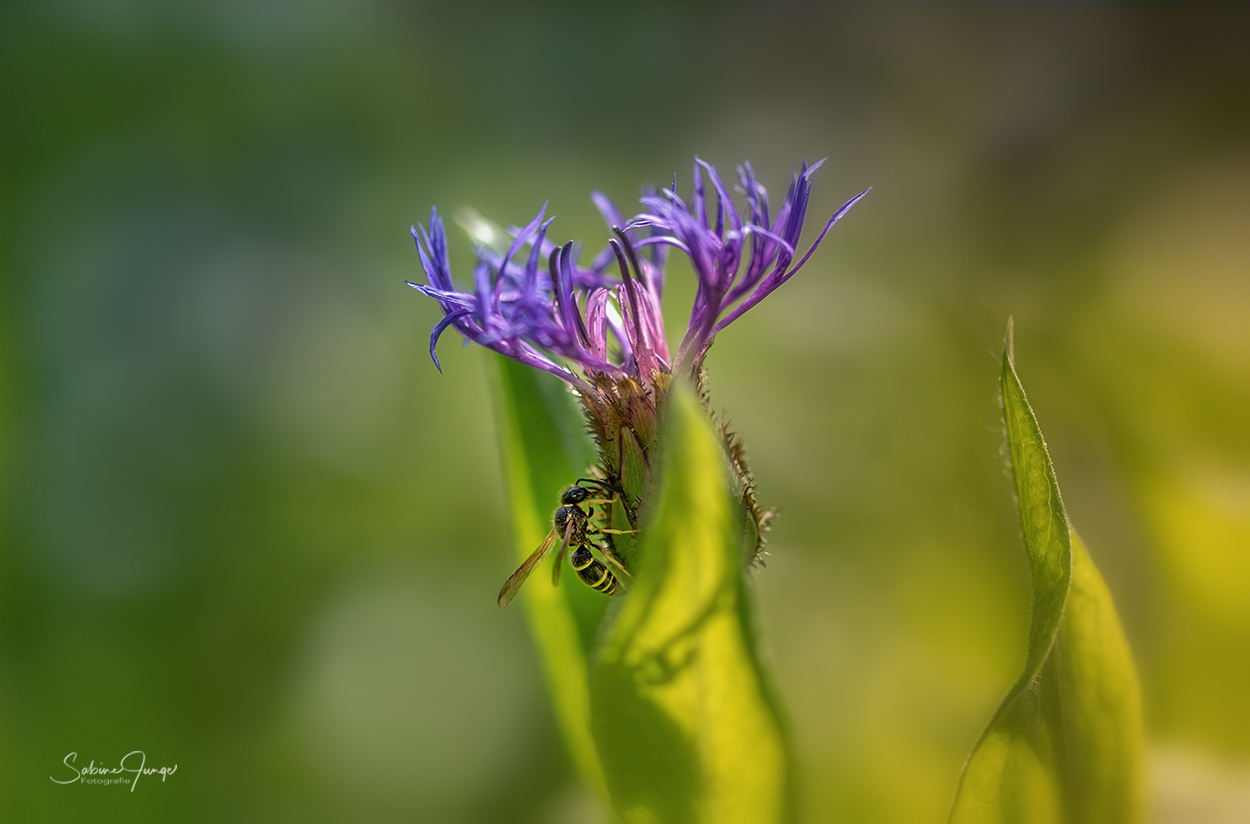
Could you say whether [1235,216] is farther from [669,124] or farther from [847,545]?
[669,124]

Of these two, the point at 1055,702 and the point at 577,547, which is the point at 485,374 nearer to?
the point at 577,547

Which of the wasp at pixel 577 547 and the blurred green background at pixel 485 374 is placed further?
the blurred green background at pixel 485 374

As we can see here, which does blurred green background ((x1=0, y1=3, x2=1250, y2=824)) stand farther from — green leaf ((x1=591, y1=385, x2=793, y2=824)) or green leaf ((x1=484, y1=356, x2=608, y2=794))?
green leaf ((x1=591, y1=385, x2=793, y2=824))

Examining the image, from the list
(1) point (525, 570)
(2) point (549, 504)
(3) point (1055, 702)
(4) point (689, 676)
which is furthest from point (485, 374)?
(3) point (1055, 702)

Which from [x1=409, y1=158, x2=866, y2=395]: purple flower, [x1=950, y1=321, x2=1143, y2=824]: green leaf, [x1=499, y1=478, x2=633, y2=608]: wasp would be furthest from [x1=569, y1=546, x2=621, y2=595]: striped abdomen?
[x1=950, y1=321, x2=1143, y2=824]: green leaf

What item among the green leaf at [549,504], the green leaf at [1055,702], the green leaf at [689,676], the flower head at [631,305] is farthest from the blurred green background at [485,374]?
the flower head at [631,305]

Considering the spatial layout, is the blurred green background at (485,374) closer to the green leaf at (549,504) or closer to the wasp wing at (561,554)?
the green leaf at (549,504)
